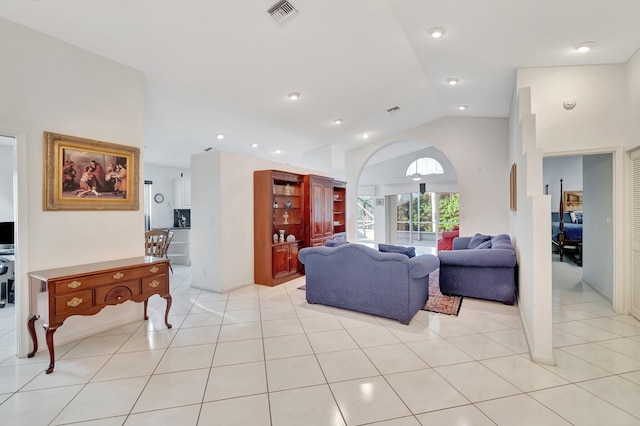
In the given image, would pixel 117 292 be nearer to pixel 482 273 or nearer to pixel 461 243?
pixel 482 273

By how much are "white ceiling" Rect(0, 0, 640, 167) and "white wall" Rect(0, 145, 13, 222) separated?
2.11m

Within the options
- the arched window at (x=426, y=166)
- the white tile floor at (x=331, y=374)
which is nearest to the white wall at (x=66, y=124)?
the white tile floor at (x=331, y=374)

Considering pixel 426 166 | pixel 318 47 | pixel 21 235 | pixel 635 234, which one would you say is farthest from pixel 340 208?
pixel 21 235

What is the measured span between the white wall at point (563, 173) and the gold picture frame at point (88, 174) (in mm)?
9610

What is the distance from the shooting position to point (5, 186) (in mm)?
4797

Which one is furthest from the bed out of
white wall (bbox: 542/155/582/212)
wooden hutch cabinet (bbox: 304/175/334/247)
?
wooden hutch cabinet (bbox: 304/175/334/247)

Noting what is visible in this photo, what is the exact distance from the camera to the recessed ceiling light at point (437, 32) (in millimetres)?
3299

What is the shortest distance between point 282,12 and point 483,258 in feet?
12.7

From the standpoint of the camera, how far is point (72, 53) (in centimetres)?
301

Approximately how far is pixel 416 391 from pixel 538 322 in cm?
Result: 131

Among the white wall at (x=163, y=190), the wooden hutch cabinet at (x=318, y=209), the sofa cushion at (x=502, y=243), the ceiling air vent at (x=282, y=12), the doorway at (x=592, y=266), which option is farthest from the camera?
the white wall at (x=163, y=190)

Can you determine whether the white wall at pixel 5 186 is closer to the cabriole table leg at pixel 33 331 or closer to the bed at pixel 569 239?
the cabriole table leg at pixel 33 331

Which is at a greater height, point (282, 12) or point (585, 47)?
point (282, 12)

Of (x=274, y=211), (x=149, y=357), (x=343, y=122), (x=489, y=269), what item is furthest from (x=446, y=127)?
(x=149, y=357)
